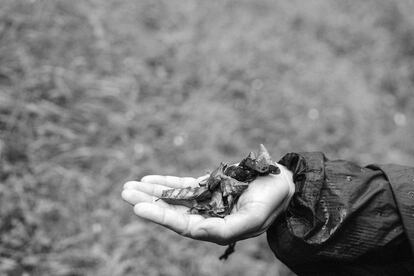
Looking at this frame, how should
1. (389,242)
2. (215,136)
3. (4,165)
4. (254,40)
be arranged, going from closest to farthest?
(389,242) < (4,165) < (215,136) < (254,40)

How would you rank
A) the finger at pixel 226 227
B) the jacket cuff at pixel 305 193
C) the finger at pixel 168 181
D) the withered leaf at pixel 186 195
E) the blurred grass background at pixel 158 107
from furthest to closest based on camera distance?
1. the blurred grass background at pixel 158 107
2. the finger at pixel 168 181
3. the withered leaf at pixel 186 195
4. the jacket cuff at pixel 305 193
5. the finger at pixel 226 227

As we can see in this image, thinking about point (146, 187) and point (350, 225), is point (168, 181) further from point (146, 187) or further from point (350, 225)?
point (350, 225)

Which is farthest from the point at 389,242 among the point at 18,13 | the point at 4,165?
the point at 18,13

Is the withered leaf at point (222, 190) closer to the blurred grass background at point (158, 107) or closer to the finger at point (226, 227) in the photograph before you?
the finger at point (226, 227)

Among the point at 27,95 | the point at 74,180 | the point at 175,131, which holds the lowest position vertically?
the point at 74,180

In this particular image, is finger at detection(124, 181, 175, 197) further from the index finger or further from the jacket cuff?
the jacket cuff

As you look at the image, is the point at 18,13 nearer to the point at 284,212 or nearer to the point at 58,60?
the point at 58,60

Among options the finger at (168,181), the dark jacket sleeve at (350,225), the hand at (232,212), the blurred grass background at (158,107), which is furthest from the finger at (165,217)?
the blurred grass background at (158,107)
